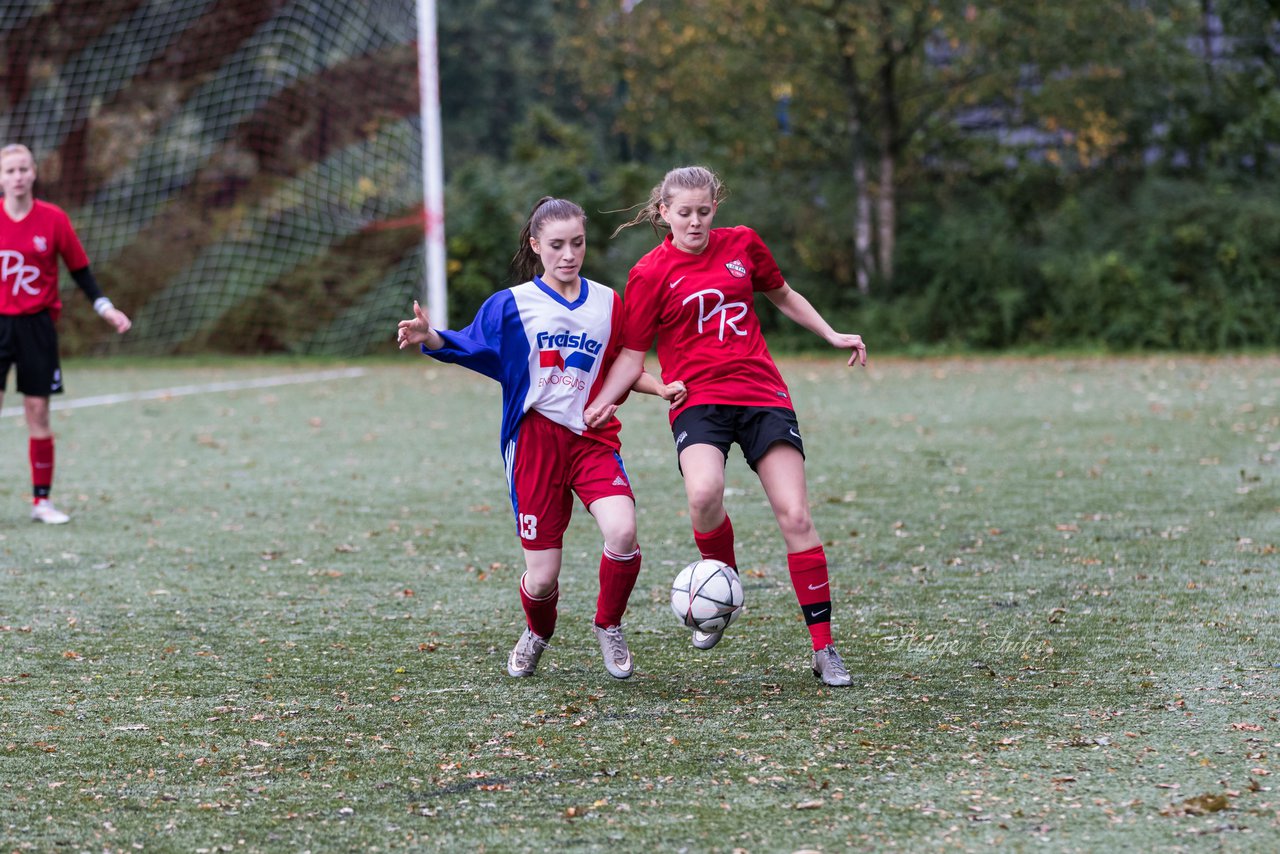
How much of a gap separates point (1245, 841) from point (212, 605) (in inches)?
159

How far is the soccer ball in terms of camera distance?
15.0ft

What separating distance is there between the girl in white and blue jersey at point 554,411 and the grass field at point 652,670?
0.32 m

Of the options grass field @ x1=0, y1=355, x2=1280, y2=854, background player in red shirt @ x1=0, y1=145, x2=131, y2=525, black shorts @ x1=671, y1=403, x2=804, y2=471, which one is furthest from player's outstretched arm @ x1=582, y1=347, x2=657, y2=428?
background player in red shirt @ x1=0, y1=145, x2=131, y2=525

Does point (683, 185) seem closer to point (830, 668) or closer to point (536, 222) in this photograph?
point (536, 222)

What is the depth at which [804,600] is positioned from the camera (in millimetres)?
4637

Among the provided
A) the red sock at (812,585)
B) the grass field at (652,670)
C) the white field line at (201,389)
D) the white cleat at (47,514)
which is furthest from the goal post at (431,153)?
the red sock at (812,585)

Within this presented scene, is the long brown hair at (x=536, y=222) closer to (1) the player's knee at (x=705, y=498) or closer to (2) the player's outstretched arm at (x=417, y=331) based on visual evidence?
(2) the player's outstretched arm at (x=417, y=331)

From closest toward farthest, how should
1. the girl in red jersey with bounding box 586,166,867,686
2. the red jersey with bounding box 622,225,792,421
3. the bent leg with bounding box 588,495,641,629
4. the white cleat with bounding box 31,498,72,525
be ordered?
the bent leg with bounding box 588,495,641,629 < the girl in red jersey with bounding box 586,166,867,686 < the red jersey with bounding box 622,225,792,421 < the white cleat with bounding box 31,498,72,525

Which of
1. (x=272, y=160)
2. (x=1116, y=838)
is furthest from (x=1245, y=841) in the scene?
(x=272, y=160)

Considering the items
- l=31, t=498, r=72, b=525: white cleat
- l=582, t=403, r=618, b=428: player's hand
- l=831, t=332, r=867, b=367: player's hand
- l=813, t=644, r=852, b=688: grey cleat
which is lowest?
l=31, t=498, r=72, b=525: white cleat

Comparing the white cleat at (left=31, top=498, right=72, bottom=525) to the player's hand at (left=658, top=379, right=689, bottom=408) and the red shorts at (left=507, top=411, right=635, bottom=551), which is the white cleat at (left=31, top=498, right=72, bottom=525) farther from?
the player's hand at (left=658, top=379, right=689, bottom=408)

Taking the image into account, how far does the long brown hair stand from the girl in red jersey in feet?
0.92

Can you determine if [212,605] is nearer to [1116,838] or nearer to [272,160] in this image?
[1116,838]

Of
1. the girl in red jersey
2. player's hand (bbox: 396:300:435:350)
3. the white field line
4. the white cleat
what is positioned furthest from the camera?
the white field line
